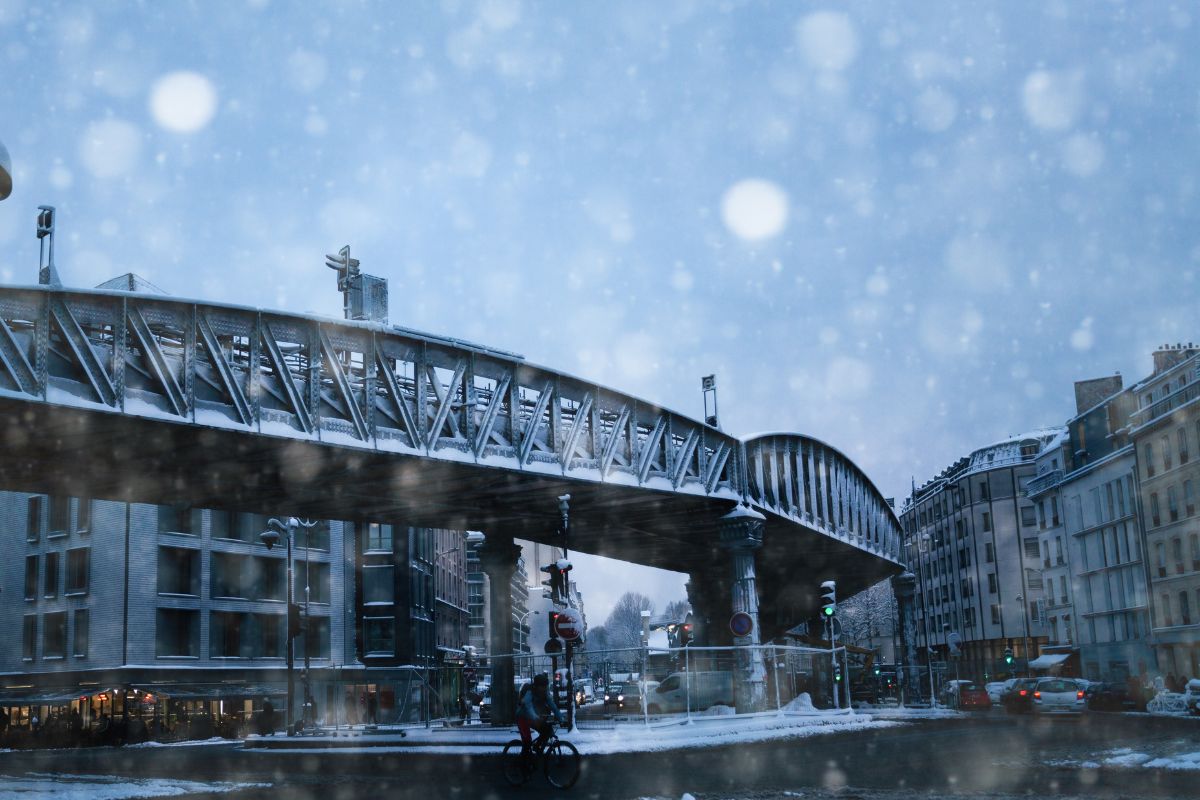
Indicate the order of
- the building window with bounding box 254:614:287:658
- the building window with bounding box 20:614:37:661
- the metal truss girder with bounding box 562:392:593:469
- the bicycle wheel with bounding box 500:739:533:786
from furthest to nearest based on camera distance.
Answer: the building window with bounding box 254:614:287:658
the building window with bounding box 20:614:37:661
the metal truss girder with bounding box 562:392:593:469
the bicycle wheel with bounding box 500:739:533:786

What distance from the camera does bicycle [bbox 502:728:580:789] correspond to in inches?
696

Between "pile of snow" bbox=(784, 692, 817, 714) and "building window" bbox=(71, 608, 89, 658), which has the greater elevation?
"building window" bbox=(71, 608, 89, 658)

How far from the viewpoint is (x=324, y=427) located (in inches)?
998

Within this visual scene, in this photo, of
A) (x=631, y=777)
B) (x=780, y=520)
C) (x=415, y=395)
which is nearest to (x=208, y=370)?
(x=415, y=395)

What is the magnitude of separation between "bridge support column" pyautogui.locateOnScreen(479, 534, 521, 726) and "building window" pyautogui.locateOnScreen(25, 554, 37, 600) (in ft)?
86.7

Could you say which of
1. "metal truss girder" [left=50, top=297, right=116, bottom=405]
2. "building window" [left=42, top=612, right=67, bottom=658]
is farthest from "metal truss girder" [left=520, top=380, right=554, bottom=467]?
"building window" [left=42, top=612, right=67, bottom=658]

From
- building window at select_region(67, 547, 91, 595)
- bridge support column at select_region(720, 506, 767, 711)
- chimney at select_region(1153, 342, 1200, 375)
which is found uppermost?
chimney at select_region(1153, 342, 1200, 375)

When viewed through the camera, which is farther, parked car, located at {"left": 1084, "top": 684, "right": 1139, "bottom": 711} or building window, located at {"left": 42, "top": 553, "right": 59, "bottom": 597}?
building window, located at {"left": 42, "top": 553, "right": 59, "bottom": 597}

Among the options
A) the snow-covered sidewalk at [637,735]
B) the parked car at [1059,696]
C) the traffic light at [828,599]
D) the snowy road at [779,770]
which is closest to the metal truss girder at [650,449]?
the traffic light at [828,599]

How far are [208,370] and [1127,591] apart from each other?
206 feet

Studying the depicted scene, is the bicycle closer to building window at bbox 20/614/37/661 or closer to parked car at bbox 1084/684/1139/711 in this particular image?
parked car at bbox 1084/684/1139/711

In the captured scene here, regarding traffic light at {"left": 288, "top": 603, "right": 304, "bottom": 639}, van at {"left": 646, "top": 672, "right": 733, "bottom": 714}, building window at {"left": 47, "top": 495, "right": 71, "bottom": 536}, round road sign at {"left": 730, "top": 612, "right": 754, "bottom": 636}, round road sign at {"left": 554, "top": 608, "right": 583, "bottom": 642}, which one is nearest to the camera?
round road sign at {"left": 554, "top": 608, "right": 583, "bottom": 642}

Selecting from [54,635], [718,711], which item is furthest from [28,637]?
[718,711]

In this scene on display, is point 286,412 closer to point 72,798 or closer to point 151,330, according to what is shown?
point 151,330
